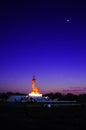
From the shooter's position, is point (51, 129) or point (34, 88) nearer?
point (51, 129)

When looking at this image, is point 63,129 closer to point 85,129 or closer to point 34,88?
point 85,129

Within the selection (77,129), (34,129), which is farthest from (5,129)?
(77,129)

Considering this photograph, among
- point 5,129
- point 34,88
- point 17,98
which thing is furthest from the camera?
point 34,88

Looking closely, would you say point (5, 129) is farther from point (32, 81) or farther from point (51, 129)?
point (32, 81)

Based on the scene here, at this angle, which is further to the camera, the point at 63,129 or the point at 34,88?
the point at 34,88

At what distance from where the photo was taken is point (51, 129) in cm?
1936

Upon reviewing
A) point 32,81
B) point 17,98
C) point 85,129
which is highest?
point 32,81

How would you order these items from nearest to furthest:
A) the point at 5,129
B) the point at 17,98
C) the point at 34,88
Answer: the point at 5,129 < the point at 17,98 < the point at 34,88

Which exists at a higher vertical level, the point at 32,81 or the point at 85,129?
the point at 32,81

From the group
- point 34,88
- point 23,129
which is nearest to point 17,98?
point 34,88

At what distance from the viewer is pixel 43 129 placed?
19.2 metres

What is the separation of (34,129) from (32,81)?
15559 cm

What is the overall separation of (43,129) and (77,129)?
248 cm

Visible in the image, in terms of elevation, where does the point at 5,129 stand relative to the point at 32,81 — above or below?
below
